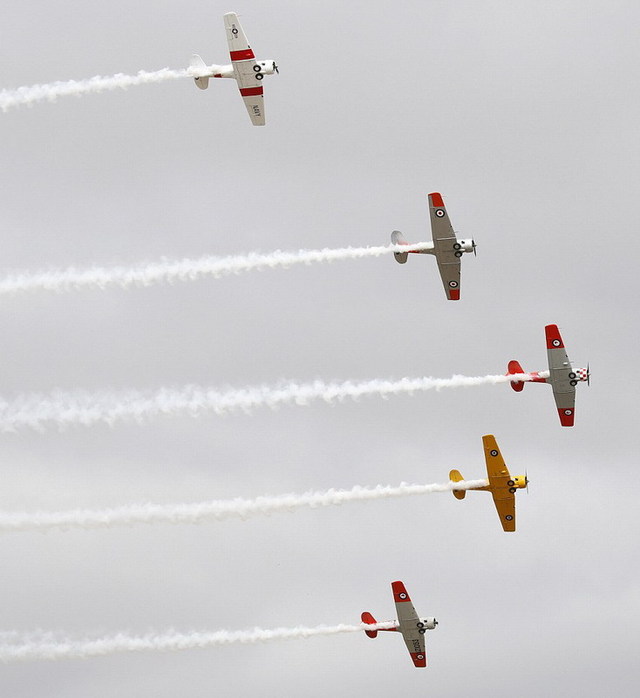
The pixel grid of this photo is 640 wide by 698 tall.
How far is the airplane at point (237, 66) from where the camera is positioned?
6341cm

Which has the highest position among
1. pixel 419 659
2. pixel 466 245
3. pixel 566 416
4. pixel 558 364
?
pixel 466 245

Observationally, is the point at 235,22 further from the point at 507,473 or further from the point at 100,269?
the point at 507,473

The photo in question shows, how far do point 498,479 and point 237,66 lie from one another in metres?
19.2

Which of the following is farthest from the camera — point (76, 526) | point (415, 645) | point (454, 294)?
point (415, 645)

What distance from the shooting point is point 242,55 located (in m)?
63.7

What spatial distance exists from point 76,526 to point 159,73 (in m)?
16.7

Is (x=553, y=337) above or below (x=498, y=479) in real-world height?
above

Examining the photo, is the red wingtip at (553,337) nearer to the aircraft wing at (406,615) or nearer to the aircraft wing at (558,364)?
the aircraft wing at (558,364)

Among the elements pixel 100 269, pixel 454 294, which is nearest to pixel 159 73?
pixel 100 269

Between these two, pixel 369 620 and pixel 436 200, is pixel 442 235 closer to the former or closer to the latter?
pixel 436 200

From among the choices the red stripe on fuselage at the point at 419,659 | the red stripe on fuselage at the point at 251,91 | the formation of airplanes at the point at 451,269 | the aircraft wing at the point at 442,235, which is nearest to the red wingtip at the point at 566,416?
the formation of airplanes at the point at 451,269

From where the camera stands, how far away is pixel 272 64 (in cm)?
6394

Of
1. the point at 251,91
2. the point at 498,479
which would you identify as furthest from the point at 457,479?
the point at 251,91

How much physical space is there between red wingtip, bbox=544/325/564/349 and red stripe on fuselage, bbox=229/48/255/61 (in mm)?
16000
